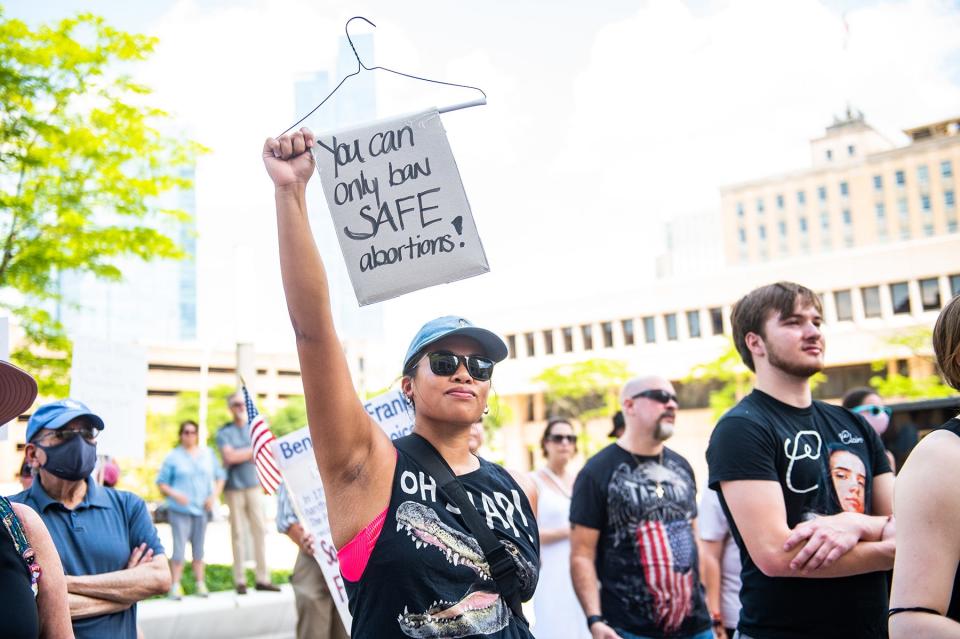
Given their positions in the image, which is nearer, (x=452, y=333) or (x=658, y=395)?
(x=452, y=333)

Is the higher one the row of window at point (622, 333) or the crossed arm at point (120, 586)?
the row of window at point (622, 333)

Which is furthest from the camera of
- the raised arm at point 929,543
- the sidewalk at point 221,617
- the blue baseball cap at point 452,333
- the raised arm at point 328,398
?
the sidewalk at point 221,617

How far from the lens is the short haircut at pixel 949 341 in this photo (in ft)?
7.54

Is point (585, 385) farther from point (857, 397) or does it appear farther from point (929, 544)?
point (929, 544)

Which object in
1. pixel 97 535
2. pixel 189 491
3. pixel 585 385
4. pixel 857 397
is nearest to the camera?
pixel 97 535

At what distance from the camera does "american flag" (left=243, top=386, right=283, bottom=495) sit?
6.30m

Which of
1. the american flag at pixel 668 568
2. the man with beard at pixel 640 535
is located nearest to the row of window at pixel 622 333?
the man with beard at pixel 640 535

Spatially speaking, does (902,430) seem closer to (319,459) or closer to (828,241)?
(319,459)

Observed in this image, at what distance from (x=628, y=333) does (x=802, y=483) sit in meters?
67.9

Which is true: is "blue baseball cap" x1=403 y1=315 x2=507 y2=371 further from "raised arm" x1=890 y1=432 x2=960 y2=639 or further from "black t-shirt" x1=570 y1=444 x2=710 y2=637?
"black t-shirt" x1=570 y1=444 x2=710 y2=637

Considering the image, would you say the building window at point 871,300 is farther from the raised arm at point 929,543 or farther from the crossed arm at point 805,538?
→ the raised arm at point 929,543

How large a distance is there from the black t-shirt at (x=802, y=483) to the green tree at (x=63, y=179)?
10442 millimetres

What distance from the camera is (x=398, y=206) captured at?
112 inches

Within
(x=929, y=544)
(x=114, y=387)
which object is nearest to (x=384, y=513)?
(x=929, y=544)
